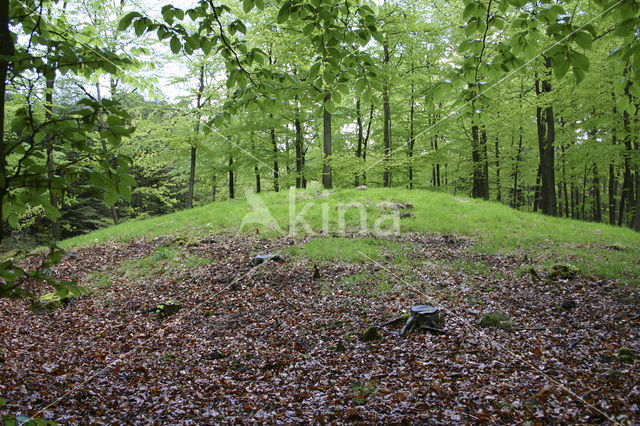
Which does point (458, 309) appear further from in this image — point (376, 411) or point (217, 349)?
point (217, 349)

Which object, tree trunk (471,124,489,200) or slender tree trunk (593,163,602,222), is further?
slender tree trunk (593,163,602,222)

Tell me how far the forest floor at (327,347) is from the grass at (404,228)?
29.2 inches

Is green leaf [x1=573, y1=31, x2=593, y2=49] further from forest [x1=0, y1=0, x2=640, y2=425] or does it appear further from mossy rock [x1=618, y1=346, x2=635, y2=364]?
mossy rock [x1=618, y1=346, x2=635, y2=364]

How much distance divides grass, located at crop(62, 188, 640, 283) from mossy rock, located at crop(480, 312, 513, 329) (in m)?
3.32

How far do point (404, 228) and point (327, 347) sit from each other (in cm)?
696

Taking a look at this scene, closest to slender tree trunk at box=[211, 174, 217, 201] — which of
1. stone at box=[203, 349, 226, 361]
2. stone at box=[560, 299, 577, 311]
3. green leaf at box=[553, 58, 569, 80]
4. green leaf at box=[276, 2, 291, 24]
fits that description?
stone at box=[203, 349, 226, 361]

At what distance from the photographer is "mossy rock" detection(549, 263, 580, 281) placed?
710 centimetres

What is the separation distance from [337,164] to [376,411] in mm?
11438

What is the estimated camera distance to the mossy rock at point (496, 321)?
529cm

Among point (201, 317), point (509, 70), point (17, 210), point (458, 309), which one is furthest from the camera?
point (201, 317)

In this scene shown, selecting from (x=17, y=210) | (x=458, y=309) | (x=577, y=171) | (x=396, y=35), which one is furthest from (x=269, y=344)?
(x=577, y=171)

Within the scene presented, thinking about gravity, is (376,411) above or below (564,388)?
below

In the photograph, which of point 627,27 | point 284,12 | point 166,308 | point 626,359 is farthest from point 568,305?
point 166,308

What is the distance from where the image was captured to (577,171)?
67.2 ft
